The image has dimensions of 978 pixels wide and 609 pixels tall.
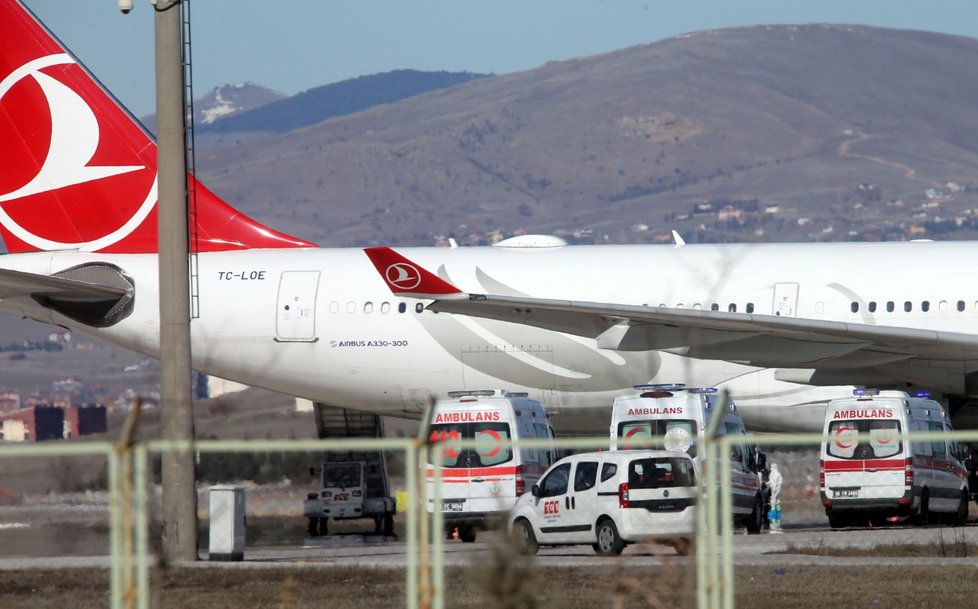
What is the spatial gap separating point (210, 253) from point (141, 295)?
1.70 meters

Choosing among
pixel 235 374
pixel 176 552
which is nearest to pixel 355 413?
pixel 235 374

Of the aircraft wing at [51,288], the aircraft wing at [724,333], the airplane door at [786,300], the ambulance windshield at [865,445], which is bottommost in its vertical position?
the ambulance windshield at [865,445]

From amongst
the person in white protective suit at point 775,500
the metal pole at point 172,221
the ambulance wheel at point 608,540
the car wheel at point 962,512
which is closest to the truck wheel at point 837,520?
the person in white protective suit at point 775,500

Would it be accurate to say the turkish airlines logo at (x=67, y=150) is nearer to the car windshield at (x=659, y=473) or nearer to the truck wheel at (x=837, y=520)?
the car windshield at (x=659, y=473)

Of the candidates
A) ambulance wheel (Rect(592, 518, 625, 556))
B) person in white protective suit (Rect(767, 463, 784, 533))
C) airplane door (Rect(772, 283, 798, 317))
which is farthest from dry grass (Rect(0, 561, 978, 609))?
airplane door (Rect(772, 283, 798, 317))

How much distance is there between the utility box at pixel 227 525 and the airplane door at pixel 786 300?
10.7 meters

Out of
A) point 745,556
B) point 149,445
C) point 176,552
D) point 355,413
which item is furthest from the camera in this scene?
point 355,413

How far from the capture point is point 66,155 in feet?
106

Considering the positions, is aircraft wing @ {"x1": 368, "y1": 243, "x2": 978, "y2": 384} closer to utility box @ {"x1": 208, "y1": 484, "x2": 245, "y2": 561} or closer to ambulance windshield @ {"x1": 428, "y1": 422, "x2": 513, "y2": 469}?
ambulance windshield @ {"x1": 428, "y1": 422, "x2": 513, "y2": 469}

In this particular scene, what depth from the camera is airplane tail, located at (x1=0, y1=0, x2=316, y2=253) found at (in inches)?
1270

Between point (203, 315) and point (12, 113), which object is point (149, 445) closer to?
point (203, 315)

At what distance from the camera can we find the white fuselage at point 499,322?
28.5 m

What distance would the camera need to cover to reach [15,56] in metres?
32.2

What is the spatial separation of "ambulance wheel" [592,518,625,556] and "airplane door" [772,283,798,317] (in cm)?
796
